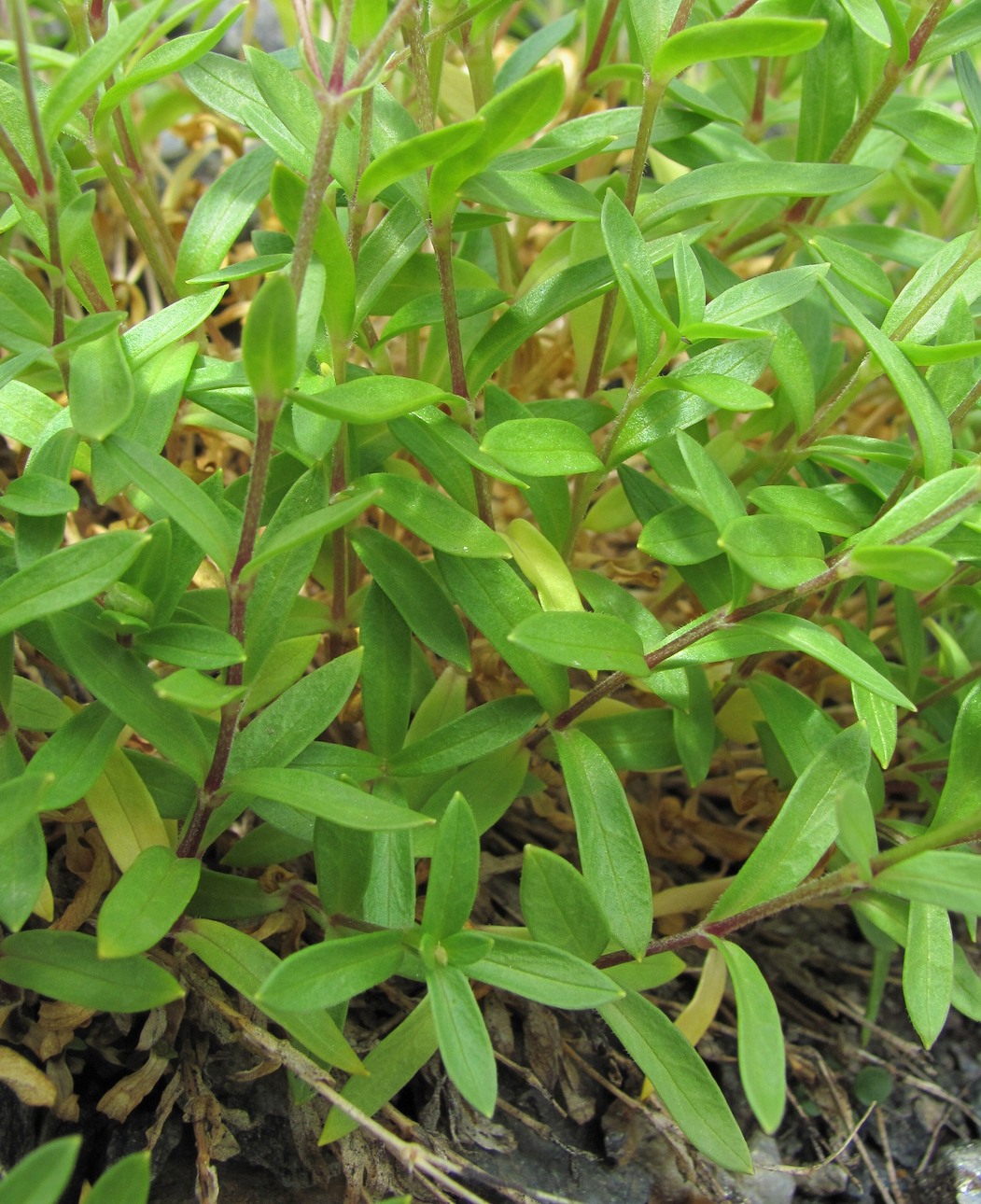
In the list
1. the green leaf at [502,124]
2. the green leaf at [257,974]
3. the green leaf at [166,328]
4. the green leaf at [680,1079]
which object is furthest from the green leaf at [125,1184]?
the green leaf at [502,124]

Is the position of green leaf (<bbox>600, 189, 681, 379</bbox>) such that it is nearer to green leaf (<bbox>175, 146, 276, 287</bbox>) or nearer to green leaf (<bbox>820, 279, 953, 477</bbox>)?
green leaf (<bbox>820, 279, 953, 477</bbox>)

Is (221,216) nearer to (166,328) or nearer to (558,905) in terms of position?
(166,328)

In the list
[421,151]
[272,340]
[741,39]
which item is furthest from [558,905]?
[741,39]

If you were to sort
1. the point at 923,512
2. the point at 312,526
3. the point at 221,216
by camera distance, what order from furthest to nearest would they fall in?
the point at 221,216, the point at 923,512, the point at 312,526

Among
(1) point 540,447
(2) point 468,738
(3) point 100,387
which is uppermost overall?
(3) point 100,387

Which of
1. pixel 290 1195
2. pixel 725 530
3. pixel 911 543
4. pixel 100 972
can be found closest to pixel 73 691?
pixel 100 972

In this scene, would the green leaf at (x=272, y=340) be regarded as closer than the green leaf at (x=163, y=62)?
Yes

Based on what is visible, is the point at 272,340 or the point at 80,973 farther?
the point at 80,973

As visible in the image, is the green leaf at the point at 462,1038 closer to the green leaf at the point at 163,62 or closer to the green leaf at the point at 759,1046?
the green leaf at the point at 759,1046
